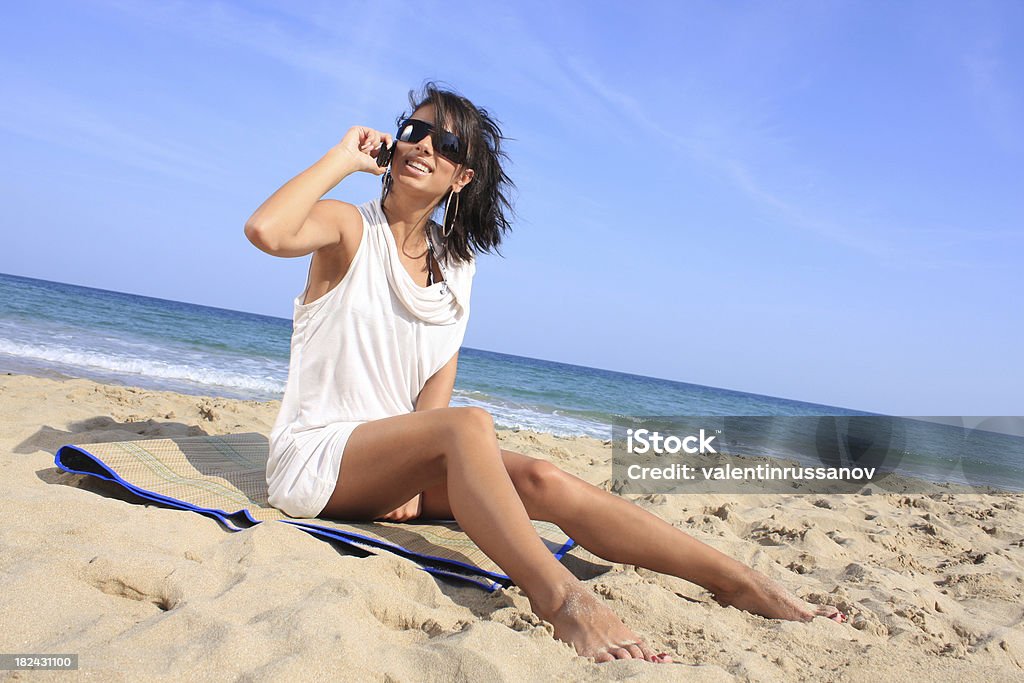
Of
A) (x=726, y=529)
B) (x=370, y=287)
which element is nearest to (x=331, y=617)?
(x=370, y=287)

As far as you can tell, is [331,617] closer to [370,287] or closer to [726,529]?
[370,287]

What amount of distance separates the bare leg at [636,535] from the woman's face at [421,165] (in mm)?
1107

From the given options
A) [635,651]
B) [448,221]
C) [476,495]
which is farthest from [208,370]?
[635,651]

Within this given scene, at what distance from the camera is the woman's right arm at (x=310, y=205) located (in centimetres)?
222

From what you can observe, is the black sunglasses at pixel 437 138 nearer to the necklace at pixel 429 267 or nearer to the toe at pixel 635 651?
the necklace at pixel 429 267

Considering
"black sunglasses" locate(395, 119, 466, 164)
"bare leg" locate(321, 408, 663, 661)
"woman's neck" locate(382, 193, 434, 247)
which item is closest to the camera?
"bare leg" locate(321, 408, 663, 661)

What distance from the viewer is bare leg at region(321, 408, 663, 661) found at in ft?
6.29

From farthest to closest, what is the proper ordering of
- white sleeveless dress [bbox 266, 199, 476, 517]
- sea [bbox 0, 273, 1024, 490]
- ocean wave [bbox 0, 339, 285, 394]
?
ocean wave [bbox 0, 339, 285, 394] → sea [bbox 0, 273, 1024, 490] → white sleeveless dress [bbox 266, 199, 476, 517]

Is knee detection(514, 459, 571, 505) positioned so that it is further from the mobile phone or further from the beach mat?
the mobile phone

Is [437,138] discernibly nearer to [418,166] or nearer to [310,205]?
[418,166]

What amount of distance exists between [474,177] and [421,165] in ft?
0.95

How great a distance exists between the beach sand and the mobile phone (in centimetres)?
136

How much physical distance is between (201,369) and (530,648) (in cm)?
1053

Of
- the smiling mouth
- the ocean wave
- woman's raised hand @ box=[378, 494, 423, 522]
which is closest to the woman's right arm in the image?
the smiling mouth
